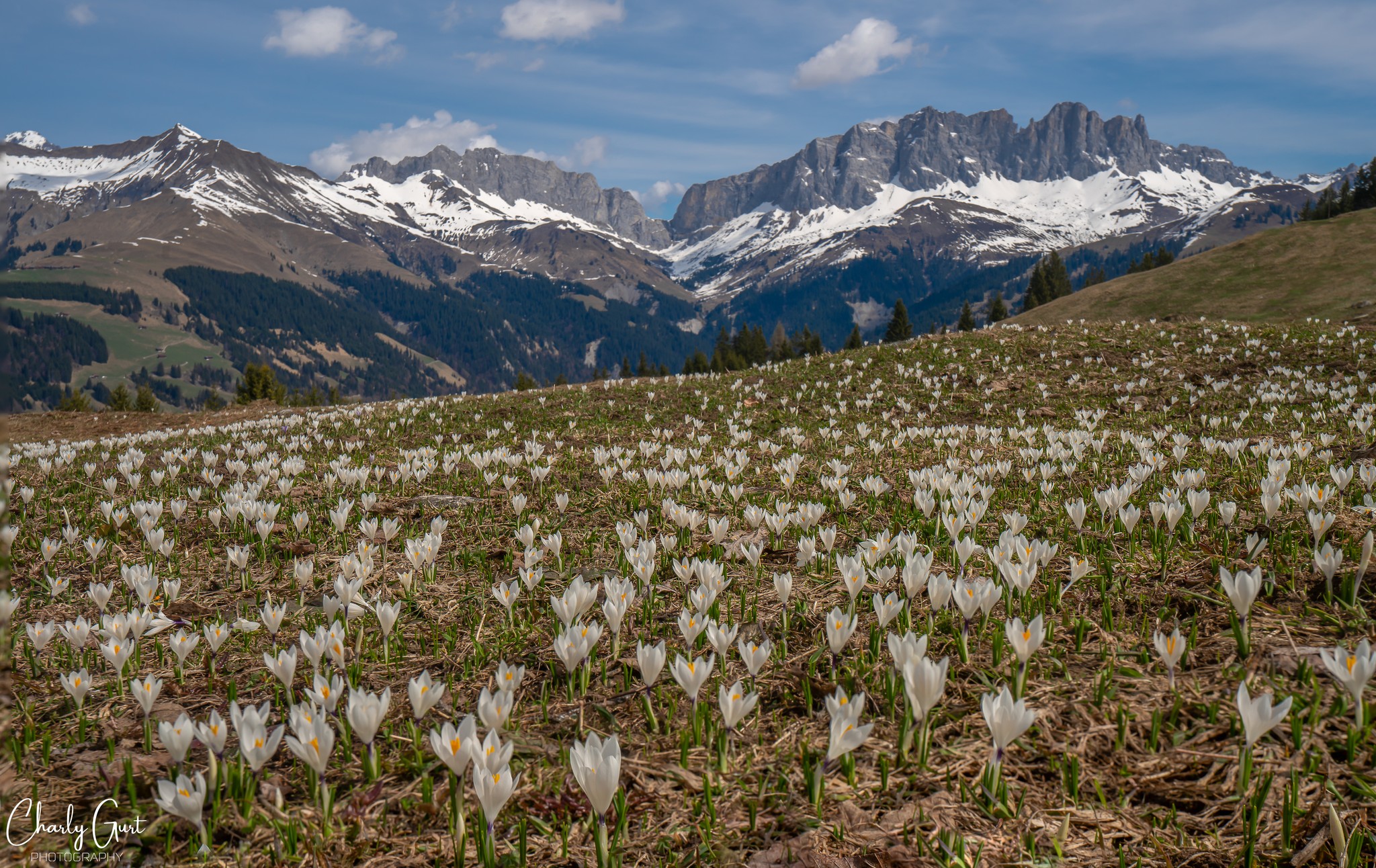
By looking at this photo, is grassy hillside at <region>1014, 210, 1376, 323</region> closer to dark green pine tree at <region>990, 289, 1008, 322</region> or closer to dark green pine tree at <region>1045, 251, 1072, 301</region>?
dark green pine tree at <region>990, 289, 1008, 322</region>

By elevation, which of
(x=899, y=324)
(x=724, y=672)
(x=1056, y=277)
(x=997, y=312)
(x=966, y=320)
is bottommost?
(x=724, y=672)

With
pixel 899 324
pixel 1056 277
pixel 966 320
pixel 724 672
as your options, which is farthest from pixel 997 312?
pixel 724 672

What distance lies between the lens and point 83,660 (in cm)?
404

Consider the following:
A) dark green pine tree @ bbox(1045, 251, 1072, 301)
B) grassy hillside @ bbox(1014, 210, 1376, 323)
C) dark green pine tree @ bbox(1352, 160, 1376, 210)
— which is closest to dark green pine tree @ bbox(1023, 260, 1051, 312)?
dark green pine tree @ bbox(1045, 251, 1072, 301)

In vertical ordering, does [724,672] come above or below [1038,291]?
below

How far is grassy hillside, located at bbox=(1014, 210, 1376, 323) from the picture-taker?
41219 millimetres

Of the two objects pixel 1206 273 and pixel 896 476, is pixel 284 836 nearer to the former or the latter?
pixel 896 476

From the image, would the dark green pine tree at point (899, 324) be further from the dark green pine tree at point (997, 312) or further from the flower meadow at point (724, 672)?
the flower meadow at point (724, 672)

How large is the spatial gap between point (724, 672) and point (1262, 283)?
5782 centimetres

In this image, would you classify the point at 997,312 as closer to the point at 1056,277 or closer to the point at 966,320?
the point at 966,320

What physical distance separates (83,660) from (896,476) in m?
6.94

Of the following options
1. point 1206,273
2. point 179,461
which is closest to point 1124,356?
point 179,461

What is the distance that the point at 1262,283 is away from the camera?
152 ft

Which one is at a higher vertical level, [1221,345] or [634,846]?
[1221,345]
